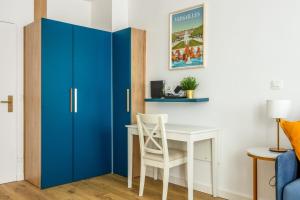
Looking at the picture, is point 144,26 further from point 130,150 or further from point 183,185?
point 183,185

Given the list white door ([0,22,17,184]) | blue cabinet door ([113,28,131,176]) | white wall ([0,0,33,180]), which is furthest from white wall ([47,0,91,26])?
blue cabinet door ([113,28,131,176])

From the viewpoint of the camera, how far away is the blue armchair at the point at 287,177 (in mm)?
1803

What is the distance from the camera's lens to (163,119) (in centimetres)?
273

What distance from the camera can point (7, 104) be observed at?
134 inches

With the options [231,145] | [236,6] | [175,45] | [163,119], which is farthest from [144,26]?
[231,145]

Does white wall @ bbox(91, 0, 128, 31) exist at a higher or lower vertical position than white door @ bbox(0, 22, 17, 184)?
higher

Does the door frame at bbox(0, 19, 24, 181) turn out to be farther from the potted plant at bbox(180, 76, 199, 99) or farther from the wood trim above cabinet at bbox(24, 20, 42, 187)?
the potted plant at bbox(180, 76, 199, 99)

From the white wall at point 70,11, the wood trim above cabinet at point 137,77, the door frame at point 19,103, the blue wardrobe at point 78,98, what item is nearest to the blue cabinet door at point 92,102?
the blue wardrobe at point 78,98

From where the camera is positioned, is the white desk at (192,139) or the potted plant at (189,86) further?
A: the potted plant at (189,86)

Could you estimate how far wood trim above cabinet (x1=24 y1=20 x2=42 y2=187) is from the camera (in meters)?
3.18

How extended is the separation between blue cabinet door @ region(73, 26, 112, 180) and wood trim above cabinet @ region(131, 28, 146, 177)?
1.36 feet

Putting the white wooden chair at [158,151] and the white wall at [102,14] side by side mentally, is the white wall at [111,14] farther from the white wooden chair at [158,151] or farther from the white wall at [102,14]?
the white wooden chair at [158,151]

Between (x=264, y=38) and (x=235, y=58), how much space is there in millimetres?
342

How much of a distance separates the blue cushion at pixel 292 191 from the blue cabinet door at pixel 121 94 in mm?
2144
